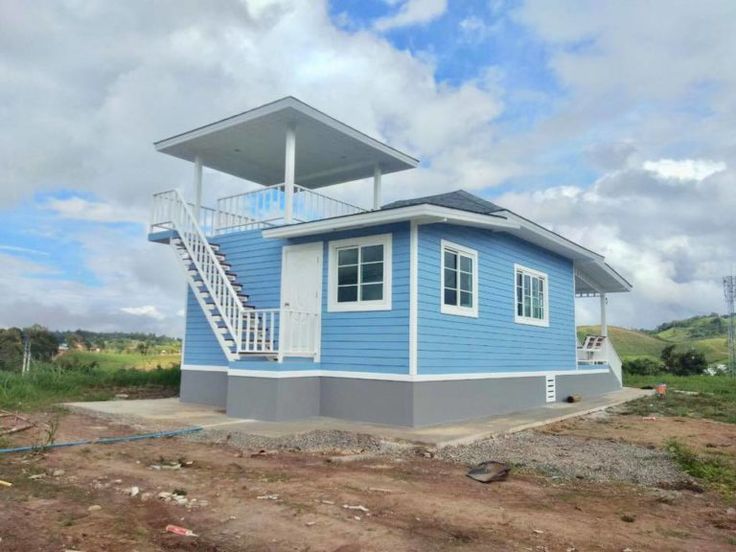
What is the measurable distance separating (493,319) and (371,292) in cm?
297

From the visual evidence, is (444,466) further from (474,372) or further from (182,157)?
(182,157)

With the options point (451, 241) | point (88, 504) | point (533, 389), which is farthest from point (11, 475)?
point (533, 389)

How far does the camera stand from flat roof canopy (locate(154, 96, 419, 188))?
1116 centimetres

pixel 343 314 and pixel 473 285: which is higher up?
pixel 473 285

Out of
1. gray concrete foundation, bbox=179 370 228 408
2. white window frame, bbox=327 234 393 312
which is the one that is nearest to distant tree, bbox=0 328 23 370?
gray concrete foundation, bbox=179 370 228 408

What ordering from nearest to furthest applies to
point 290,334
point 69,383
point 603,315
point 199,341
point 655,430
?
point 655,430 < point 290,334 < point 199,341 < point 69,383 < point 603,315

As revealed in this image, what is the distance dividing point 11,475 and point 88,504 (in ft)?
4.82

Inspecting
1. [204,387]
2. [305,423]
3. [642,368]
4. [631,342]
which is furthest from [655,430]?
[631,342]

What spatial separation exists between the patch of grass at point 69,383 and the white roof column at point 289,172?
223 inches

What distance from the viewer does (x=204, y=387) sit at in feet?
41.3

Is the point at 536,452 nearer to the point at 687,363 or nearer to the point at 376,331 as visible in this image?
the point at 376,331

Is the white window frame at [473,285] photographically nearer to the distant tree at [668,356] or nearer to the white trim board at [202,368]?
the white trim board at [202,368]

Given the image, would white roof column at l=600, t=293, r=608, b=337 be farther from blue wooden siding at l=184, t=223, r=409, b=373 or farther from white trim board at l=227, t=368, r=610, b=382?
blue wooden siding at l=184, t=223, r=409, b=373

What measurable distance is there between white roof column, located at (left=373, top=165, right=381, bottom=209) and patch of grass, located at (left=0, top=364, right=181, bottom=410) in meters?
7.09
